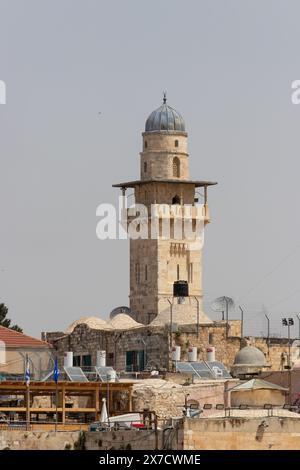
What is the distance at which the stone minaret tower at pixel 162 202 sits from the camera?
15112 centimetres

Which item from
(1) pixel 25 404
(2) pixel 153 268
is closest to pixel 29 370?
(1) pixel 25 404

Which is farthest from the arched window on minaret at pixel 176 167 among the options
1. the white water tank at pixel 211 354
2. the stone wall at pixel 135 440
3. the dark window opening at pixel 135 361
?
the stone wall at pixel 135 440

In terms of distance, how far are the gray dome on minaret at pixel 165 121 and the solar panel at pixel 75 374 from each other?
29505 mm

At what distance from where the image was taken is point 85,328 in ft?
452

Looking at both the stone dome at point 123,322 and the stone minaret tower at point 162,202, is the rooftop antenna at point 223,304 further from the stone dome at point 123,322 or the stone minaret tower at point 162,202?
the stone minaret tower at point 162,202

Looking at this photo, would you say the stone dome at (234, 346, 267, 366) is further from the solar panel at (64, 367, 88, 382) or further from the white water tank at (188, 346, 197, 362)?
the solar panel at (64, 367, 88, 382)

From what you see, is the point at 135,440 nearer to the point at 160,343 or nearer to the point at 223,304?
the point at 160,343

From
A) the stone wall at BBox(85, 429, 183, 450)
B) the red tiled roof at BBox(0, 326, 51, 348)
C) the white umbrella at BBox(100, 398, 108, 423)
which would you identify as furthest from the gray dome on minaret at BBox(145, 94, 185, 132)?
the stone wall at BBox(85, 429, 183, 450)

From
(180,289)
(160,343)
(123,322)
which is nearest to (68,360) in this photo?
(160,343)

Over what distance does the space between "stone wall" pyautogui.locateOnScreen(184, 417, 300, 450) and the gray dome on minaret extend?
44.4 meters

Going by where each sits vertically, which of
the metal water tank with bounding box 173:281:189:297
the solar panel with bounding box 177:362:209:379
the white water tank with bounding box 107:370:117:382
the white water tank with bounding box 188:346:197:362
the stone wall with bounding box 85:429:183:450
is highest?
the metal water tank with bounding box 173:281:189:297

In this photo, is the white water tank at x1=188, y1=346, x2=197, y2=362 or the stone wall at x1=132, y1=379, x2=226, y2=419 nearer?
the stone wall at x1=132, y1=379, x2=226, y2=419

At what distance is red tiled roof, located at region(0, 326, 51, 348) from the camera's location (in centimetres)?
12952
